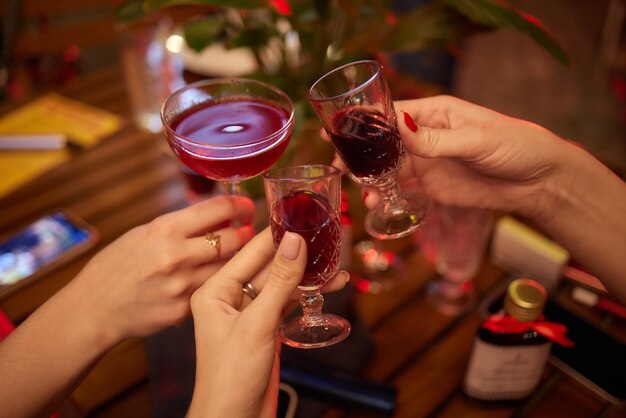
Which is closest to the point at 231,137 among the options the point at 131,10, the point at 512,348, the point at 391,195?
the point at 391,195

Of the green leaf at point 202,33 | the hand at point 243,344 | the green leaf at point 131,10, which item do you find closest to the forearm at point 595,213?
the hand at point 243,344

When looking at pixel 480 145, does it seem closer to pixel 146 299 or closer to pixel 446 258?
pixel 446 258

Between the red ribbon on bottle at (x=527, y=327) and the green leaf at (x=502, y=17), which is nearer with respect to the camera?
the red ribbon on bottle at (x=527, y=327)

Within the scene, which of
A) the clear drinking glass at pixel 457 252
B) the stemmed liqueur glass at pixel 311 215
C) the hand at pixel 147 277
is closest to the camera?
the stemmed liqueur glass at pixel 311 215

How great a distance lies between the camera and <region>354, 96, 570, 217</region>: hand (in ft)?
3.38

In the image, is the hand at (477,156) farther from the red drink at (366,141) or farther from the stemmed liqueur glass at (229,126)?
the stemmed liqueur glass at (229,126)

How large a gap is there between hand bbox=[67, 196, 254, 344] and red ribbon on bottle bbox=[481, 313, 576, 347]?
0.58 m

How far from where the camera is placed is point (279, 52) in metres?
1.52

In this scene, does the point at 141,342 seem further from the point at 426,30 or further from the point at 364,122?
the point at 426,30

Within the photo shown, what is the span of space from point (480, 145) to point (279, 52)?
728 millimetres

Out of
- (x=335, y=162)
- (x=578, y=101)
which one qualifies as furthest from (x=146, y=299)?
(x=578, y=101)

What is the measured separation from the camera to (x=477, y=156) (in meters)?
1.05

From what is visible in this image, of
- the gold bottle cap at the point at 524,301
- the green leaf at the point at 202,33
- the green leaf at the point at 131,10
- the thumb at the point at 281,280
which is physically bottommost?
the gold bottle cap at the point at 524,301

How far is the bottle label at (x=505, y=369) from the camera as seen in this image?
1014mm
